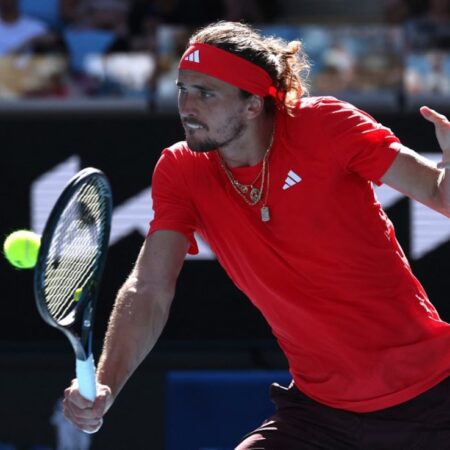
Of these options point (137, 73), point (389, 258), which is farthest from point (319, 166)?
point (137, 73)

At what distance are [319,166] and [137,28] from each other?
11.8ft

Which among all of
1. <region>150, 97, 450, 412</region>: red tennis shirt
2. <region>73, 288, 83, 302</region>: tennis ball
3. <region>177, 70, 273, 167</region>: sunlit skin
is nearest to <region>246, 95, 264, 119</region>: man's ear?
<region>177, 70, 273, 167</region>: sunlit skin

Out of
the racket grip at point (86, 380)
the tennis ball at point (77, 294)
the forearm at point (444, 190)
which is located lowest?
the racket grip at point (86, 380)

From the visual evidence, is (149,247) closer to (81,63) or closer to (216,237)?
(216,237)

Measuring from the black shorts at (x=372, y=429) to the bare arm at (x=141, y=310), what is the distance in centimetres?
45

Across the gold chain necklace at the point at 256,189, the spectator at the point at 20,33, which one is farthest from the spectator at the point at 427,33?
the gold chain necklace at the point at 256,189

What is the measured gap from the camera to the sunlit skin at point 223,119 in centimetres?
341

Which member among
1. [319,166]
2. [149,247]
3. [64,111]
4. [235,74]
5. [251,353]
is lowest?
[251,353]

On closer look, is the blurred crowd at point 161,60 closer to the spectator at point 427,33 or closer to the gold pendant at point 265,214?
the spectator at point 427,33

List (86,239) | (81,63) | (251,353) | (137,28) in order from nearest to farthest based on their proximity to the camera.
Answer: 1. (86,239)
2. (251,353)
3. (81,63)
4. (137,28)

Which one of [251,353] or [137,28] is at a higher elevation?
[137,28]

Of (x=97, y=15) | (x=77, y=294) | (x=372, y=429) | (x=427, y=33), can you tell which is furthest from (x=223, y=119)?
(x=97, y=15)

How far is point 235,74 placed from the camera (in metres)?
3.50

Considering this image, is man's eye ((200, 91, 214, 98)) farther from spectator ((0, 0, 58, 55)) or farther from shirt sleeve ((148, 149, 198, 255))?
spectator ((0, 0, 58, 55))
